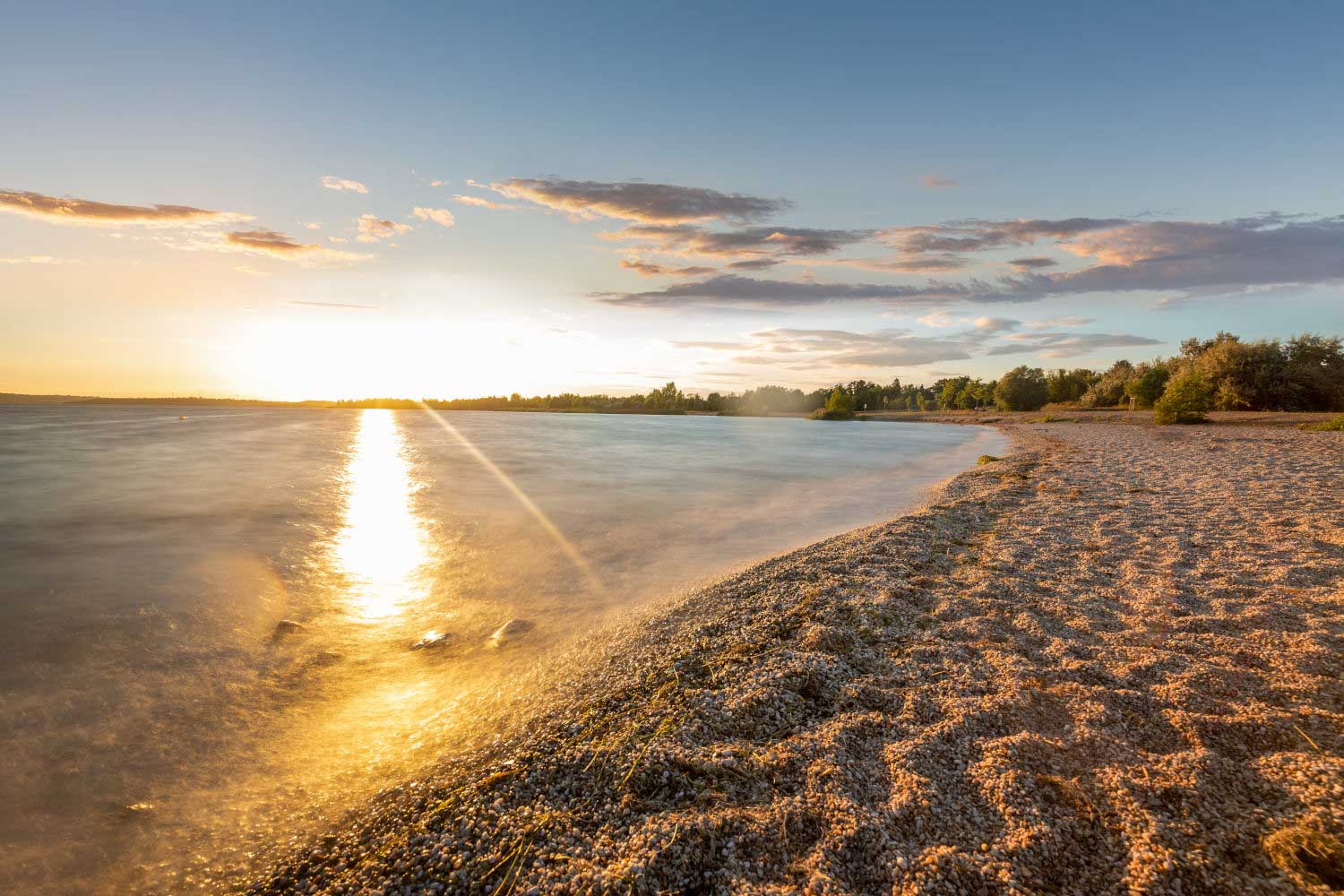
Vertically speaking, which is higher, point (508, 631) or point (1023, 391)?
point (1023, 391)

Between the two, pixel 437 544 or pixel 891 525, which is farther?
pixel 437 544

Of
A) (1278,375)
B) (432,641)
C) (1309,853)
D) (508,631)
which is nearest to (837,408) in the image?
(1278,375)

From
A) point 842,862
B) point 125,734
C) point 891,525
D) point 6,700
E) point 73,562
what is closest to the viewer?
point 842,862

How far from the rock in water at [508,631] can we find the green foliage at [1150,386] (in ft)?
170

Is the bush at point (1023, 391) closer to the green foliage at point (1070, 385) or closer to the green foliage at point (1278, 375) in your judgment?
the green foliage at point (1070, 385)

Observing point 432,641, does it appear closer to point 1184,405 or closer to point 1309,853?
point 1309,853

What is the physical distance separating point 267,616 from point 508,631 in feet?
8.68

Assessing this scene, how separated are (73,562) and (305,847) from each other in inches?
304

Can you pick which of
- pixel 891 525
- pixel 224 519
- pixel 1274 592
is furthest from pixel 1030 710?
pixel 224 519

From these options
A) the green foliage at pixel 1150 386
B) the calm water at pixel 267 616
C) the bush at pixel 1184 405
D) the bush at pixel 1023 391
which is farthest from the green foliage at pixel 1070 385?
the calm water at pixel 267 616

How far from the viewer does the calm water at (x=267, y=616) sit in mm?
2975

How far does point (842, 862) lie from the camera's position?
2.21 metres

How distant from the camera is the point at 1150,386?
138ft

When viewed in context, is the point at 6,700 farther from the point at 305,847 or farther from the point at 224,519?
the point at 224,519
